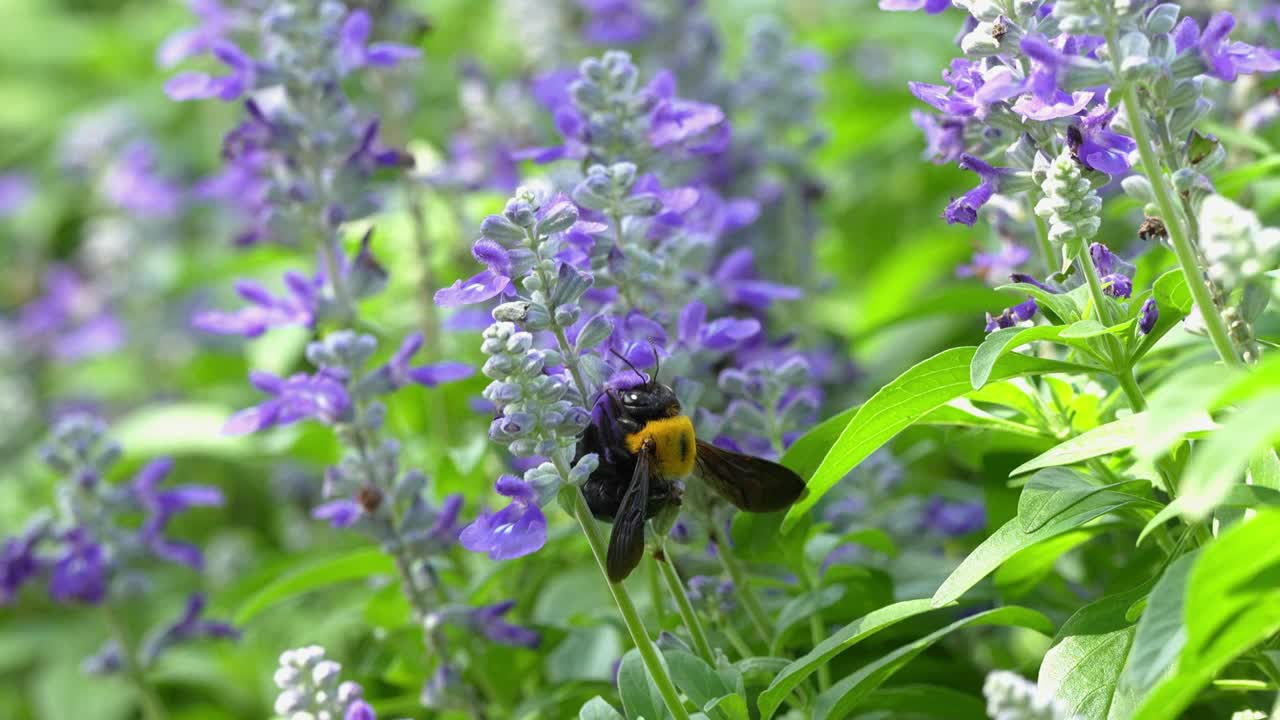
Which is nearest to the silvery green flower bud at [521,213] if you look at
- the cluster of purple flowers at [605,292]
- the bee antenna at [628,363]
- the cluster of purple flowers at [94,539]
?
the cluster of purple flowers at [605,292]

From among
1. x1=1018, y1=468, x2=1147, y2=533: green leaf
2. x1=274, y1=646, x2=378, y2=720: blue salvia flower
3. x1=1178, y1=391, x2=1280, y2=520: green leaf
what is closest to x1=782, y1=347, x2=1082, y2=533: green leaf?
x1=1018, y1=468, x2=1147, y2=533: green leaf

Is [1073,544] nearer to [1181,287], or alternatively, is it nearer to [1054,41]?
[1181,287]

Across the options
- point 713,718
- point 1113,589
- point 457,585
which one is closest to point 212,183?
point 457,585

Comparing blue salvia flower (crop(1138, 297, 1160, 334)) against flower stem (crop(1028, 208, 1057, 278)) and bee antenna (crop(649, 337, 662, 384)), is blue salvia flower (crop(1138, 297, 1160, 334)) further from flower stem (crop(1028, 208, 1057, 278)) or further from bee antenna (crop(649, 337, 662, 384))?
bee antenna (crop(649, 337, 662, 384))

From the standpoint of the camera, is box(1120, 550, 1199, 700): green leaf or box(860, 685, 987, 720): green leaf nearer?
box(1120, 550, 1199, 700): green leaf

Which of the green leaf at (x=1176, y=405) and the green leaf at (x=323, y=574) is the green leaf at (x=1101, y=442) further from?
the green leaf at (x=323, y=574)
